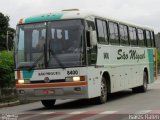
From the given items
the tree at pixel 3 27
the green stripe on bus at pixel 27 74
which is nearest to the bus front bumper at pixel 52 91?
the green stripe on bus at pixel 27 74

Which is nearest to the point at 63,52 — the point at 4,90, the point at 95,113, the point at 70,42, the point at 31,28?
the point at 70,42

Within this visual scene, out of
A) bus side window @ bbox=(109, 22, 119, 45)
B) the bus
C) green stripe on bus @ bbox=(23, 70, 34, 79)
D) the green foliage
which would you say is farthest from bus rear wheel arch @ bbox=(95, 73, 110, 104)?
the green foliage

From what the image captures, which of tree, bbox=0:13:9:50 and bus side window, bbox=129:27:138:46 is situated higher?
tree, bbox=0:13:9:50

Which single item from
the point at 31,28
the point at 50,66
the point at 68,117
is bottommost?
the point at 68,117

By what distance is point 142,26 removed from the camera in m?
26.8

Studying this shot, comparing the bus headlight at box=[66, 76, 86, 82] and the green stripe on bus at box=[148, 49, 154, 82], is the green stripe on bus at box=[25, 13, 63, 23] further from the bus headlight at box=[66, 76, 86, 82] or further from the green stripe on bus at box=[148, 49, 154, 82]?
the green stripe on bus at box=[148, 49, 154, 82]

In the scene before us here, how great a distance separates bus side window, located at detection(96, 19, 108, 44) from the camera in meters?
19.6

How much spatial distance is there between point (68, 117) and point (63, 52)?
327cm

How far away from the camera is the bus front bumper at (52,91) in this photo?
58.1 feet

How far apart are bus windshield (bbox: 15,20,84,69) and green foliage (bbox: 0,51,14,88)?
6.07 m

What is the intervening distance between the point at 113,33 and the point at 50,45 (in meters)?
4.09

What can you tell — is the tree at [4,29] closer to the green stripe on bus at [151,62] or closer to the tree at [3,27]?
the tree at [3,27]

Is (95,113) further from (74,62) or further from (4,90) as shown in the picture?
(4,90)

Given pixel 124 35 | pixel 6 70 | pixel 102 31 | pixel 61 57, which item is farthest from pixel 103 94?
pixel 6 70
